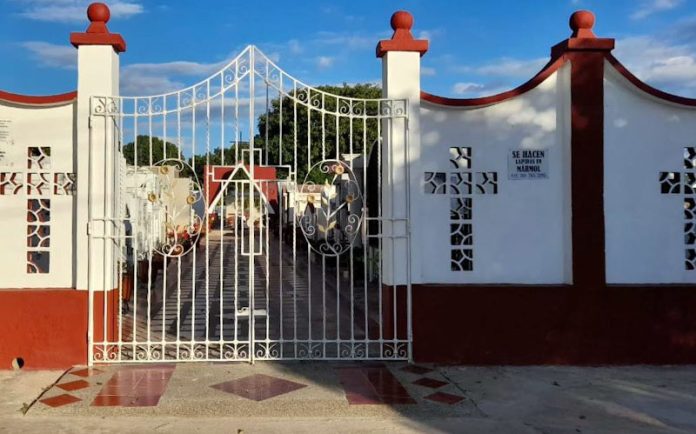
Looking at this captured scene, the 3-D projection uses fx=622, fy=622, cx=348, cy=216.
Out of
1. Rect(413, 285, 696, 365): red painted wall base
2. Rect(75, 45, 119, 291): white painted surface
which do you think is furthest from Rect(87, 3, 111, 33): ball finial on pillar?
Rect(413, 285, 696, 365): red painted wall base

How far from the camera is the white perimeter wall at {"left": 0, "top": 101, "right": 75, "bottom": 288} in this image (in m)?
6.05

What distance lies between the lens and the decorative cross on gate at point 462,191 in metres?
6.30

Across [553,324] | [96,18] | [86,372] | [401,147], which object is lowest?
[86,372]

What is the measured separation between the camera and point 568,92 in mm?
6352

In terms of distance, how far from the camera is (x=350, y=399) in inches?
204

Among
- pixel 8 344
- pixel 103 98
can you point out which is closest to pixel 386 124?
pixel 103 98

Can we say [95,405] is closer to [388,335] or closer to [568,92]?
[388,335]

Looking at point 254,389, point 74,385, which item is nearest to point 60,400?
point 74,385

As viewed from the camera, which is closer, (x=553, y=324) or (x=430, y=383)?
(x=430, y=383)

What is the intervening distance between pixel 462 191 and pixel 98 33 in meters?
3.94

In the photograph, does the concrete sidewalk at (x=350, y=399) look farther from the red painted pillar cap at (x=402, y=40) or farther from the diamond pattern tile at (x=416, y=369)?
the red painted pillar cap at (x=402, y=40)

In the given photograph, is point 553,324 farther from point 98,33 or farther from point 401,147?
point 98,33

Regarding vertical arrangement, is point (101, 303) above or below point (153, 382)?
above

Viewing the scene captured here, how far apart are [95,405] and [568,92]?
5.27 metres
